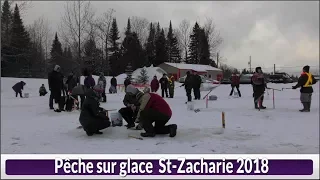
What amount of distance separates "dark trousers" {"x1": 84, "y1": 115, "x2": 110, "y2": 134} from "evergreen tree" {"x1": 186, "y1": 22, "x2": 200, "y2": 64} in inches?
2680

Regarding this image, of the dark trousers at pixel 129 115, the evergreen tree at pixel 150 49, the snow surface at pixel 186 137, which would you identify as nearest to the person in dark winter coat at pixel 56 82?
the snow surface at pixel 186 137

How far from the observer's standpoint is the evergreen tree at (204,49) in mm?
72938

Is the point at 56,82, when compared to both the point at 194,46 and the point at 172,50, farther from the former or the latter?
the point at 172,50

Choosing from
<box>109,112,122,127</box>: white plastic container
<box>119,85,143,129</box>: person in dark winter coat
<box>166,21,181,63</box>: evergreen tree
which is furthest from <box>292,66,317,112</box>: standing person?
<box>166,21,181,63</box>: evergreen tree

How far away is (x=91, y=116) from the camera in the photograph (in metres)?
7.72

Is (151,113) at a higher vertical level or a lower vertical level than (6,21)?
lower

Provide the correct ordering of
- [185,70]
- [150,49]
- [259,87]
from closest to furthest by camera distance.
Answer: [259,87] → [185,70] → [150,49]

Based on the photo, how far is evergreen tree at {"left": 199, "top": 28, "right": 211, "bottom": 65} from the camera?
72.9 meters

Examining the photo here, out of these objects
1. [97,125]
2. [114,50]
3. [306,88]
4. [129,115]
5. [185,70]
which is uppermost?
[114,50]

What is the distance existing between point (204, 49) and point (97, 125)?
68.7 meters

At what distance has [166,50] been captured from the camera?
78.9m

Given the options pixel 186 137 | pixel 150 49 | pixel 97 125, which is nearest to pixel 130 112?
pixel 97 125

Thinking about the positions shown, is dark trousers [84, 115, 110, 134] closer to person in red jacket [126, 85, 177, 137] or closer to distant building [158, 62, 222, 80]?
person in red jacket [126, 85, 177, 137]

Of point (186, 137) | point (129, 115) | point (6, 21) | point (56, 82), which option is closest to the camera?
point (186, 137)
